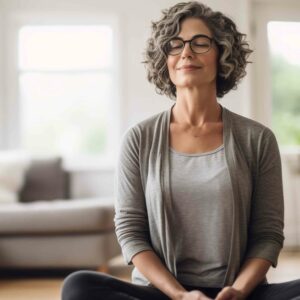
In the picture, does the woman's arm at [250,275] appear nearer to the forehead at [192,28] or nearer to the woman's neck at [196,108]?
the woman's neck at [196,108]

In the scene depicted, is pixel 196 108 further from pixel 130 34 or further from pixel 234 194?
pixel 130 34

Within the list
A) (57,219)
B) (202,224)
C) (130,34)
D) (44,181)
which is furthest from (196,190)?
(130,34)

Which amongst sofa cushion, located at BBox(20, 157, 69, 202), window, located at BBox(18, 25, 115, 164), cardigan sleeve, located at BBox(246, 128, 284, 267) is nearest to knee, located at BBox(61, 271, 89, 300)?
cardigan sleeve, located at BBox(246, 128, 284, 267)

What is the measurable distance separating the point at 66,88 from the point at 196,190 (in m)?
3.55

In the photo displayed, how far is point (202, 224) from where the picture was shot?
→ 1517 mm

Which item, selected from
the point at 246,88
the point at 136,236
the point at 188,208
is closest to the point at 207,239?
the point at 188,208

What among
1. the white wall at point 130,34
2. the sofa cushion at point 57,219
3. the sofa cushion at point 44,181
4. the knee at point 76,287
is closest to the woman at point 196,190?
the knee at point 76,287

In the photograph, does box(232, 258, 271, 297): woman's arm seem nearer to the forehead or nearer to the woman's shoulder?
the woman's shoulder

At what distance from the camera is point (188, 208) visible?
1523mm

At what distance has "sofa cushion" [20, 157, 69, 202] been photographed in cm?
431

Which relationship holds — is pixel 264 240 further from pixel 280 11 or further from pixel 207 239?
pixel 280 11

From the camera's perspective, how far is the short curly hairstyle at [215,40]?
163cm

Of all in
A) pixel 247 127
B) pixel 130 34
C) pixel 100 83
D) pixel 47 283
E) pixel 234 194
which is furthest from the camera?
pixel 100 83

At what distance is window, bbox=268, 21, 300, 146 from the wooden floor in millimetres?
1182
